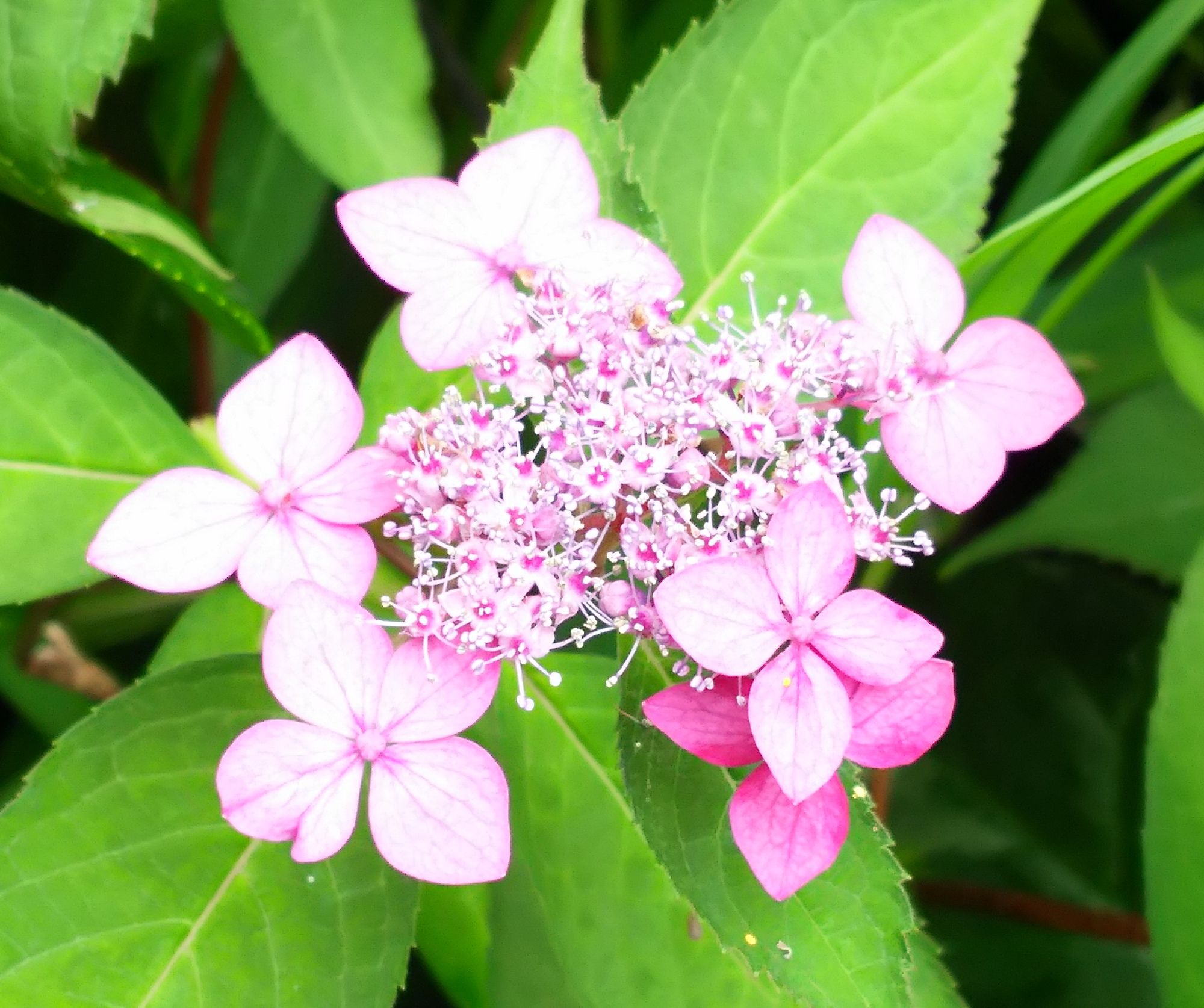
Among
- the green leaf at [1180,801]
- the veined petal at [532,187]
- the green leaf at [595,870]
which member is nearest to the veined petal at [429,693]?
the green leaf at [595,870]

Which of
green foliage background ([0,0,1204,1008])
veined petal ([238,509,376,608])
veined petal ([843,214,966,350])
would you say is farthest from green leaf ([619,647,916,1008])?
veined petal ([843,214,966,350])

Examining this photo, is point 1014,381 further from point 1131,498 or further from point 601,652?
point 1131,498

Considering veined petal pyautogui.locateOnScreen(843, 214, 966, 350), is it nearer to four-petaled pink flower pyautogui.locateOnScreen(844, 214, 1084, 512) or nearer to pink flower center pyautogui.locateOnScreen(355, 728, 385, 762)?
four-petaled pink flower pyautogui.locateOnScreen(844, 214, 1084, 512)

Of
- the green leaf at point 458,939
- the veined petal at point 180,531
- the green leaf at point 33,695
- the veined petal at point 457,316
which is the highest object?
the veined petal at point 457,316

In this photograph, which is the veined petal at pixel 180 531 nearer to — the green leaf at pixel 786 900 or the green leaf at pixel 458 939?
the green leaf at pixel 786 900

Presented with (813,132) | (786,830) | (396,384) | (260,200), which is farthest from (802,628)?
(260,200)

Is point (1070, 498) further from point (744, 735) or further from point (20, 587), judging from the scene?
point (20, 587)
